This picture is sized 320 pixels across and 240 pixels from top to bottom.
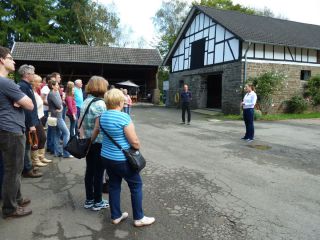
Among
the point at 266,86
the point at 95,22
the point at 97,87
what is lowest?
the point at 97,87

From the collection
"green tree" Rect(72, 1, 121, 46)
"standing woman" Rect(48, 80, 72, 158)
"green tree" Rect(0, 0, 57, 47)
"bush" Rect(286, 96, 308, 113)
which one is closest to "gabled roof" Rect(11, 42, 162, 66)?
"green tree" Rect(0, 0, 57, 47)

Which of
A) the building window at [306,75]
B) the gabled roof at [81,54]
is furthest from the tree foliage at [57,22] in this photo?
the building window at [306,75]

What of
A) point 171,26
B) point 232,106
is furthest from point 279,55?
point 171,26

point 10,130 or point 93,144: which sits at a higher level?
point 10,130

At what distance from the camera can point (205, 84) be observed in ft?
73.1

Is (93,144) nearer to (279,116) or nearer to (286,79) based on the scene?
(279,116)

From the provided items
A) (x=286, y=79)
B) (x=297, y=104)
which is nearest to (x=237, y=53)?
(x=286, y=79)

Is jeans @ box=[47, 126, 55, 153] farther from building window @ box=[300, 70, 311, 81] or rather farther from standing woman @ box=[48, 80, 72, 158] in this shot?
building window @ box=[300, 70, 311, 81]

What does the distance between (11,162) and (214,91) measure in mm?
20514

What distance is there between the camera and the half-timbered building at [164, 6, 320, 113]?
17672 millimetres

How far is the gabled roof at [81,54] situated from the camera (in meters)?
26.4

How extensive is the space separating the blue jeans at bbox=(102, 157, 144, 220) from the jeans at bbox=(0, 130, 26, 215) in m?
1.00

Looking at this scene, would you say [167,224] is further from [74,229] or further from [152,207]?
[74,229]

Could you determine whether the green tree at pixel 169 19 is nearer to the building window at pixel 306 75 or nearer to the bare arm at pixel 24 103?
the building window at pixel 306 75
